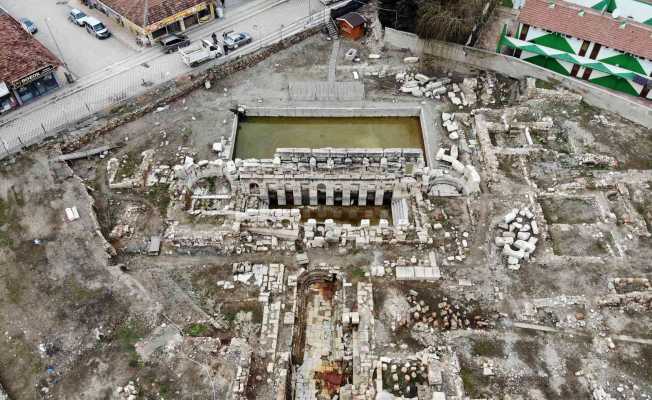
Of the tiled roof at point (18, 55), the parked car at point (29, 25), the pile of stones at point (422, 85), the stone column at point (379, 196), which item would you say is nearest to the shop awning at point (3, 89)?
the tiled roof at point (18, 55)

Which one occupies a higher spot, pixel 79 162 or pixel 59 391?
pixel 79 162

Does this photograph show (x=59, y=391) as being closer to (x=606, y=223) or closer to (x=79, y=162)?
(x=79, y=162)

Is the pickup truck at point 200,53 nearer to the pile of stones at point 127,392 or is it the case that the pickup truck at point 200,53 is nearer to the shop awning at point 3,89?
the shop awning at point 3,89

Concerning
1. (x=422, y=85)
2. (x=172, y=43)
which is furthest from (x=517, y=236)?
(x=172, y=43)

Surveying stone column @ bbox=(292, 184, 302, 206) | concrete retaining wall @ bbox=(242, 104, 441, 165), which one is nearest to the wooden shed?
concrete retaining wall @ bbox=(242, 104, 441, 165)

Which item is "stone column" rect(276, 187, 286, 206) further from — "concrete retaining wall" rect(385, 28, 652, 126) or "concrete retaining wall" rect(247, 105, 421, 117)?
"concrete retaining wall" rect(385, 28, 652, 126)

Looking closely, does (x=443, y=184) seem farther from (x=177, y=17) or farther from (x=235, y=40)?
(x=177, y=17)

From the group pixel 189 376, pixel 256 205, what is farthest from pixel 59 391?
pixel 256 205
